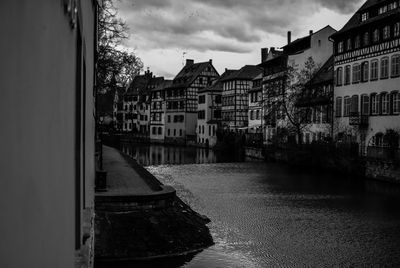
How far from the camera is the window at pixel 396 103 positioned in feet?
112

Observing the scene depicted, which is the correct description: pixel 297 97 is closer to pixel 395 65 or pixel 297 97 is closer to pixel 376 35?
pixel 376 35

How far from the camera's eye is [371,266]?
12.5 m

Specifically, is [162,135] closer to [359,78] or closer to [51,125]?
[359,78]

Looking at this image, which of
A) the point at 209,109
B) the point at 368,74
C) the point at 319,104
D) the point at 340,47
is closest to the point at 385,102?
the point at 368,74

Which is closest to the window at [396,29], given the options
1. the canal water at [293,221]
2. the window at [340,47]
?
the window at [340,47]

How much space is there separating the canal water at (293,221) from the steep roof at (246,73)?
36.3 metres

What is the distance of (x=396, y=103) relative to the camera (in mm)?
34344

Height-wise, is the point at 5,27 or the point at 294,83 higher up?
the point at 294,83

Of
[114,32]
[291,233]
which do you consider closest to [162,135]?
[114,32]

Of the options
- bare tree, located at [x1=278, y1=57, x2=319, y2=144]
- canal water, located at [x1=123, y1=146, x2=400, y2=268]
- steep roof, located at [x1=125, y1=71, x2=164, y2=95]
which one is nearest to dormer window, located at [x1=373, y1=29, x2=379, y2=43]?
bare tree, located at [x1=278, y1=57, x2=319, y2=144]

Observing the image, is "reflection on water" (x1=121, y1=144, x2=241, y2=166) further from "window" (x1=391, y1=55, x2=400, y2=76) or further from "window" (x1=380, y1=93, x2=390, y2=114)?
"window" (x1=391, y1=55, x2=400, y2=76)

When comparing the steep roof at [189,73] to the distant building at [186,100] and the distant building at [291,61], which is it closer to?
the distant building at [186,100]

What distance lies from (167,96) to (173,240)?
7281 cm

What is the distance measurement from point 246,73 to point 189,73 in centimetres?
1660
